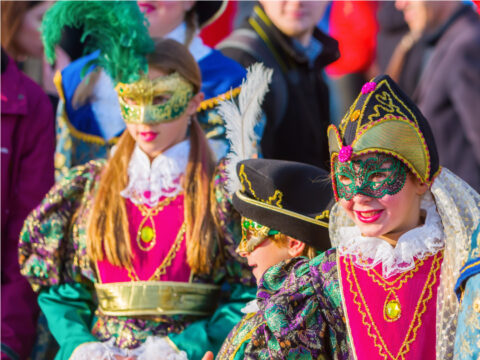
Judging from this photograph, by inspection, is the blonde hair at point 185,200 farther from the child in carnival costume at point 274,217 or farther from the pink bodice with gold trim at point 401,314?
→ the pink bodice with gold trim at point 401,314

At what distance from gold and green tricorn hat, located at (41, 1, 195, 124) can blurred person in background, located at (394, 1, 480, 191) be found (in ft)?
6.09

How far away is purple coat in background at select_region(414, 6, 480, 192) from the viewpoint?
5203 mm

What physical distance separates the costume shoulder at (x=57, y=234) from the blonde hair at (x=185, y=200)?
12cm

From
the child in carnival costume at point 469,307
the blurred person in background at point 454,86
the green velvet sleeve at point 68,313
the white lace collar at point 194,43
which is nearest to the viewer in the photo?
the child in carnival costume at point 469,307

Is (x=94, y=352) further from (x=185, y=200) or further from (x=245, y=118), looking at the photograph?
(x=245, y=118)

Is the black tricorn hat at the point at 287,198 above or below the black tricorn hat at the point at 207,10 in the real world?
below

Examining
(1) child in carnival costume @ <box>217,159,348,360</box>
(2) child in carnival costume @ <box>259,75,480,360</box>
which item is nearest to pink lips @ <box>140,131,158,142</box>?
(1) child in carnival costume @ <box>217,159,348,360</box>

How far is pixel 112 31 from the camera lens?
13.5ft

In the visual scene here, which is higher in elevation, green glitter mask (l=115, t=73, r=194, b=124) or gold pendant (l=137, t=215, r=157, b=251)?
green glitter mask (l=115, t=73, r=194, b=124)

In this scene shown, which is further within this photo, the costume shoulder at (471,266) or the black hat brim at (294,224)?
the black hat brim at (294,224)

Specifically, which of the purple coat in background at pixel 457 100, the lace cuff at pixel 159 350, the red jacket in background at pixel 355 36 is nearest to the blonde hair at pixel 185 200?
the lace cuff at pixel 159 350

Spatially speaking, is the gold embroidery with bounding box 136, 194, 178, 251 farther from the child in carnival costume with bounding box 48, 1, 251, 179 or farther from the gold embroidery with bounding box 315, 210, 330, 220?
the gold embroidery with bounding box 315, 210, 330, 220

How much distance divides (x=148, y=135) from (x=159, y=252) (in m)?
0.53

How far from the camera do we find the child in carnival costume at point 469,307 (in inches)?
105
